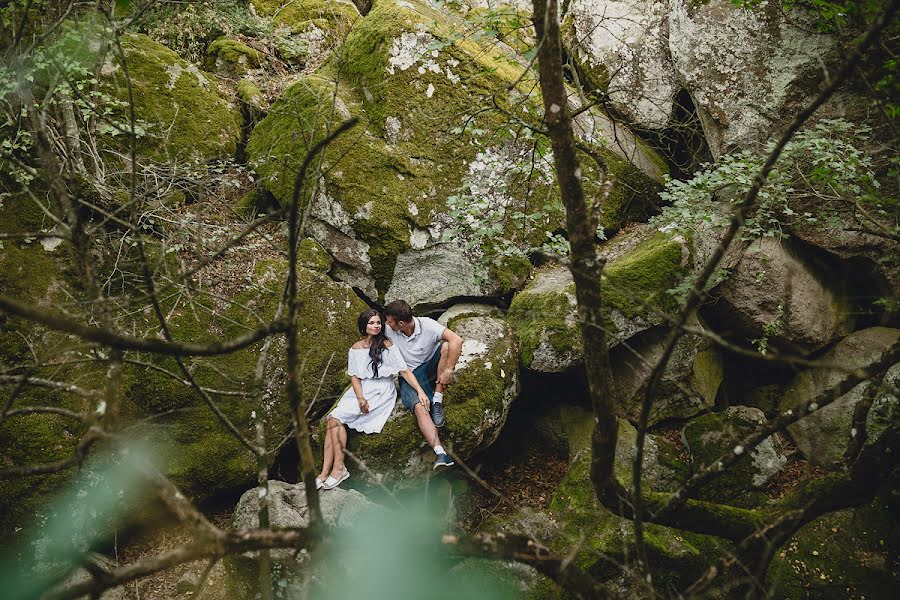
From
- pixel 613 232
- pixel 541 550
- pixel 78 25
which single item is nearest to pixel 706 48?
pixel 613 232

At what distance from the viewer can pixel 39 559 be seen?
5.10m

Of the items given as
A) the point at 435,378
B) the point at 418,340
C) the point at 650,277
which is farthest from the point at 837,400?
the point at 418,340

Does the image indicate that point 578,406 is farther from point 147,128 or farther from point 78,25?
point 78,25

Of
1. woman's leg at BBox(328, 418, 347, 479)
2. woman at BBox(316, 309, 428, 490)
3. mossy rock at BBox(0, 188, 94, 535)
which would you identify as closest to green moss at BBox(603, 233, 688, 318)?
woman at BBox(316, 309, 428, 490)

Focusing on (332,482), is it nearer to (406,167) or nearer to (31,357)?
(31,357)

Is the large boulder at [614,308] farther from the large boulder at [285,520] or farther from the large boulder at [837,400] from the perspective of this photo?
the large boulder at [285,520]

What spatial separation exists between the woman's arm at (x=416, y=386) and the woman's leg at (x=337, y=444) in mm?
Answer: 804

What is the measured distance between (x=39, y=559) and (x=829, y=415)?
835cm

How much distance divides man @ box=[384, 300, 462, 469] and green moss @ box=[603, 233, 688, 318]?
6.17 ft

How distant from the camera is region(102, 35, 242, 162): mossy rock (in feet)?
23.1

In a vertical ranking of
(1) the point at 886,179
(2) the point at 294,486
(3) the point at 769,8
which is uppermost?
(3) the point at 769,8

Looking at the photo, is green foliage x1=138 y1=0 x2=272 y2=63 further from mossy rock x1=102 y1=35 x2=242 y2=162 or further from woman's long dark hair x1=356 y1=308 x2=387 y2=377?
woman's long dark hair x1=356 y1=308 x2=387 y2=377

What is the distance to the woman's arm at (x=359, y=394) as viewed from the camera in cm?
581

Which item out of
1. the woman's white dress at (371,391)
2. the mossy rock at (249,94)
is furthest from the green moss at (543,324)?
the mossy rock at (249,94)
